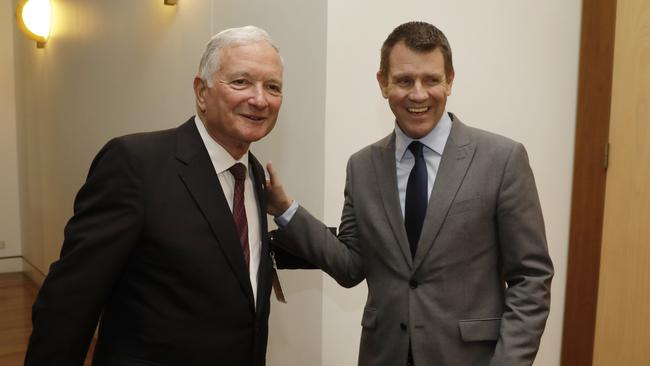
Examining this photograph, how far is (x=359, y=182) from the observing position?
5.74 feet

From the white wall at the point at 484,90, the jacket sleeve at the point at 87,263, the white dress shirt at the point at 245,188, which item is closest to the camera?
the jacket sleeve at the point at 87,263

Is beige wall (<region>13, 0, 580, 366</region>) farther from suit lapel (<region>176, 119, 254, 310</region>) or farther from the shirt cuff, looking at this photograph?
suit lapel (<region>176, 119, 254, 310</region>)

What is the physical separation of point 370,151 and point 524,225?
509mm

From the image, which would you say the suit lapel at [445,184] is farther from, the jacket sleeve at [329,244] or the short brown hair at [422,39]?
the jacket sleeve at [329,244]

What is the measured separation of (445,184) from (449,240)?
15cm

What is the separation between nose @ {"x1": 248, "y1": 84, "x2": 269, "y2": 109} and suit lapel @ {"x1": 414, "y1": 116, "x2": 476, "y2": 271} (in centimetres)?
51

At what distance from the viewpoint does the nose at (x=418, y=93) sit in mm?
1528

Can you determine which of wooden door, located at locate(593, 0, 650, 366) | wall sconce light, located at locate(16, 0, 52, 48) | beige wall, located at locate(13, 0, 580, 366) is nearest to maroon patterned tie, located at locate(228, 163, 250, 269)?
beige wall, located at locate(13, 0, 580, 366)

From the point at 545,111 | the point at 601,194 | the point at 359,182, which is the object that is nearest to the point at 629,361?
the point at 601,194

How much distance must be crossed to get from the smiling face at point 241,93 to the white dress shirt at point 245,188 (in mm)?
29

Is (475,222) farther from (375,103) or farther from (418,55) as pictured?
(375,103)

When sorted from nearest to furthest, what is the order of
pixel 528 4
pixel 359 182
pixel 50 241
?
pixel 359 182, pixel 528 4, pixel 50 241

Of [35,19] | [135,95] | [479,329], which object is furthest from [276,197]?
[35,19]

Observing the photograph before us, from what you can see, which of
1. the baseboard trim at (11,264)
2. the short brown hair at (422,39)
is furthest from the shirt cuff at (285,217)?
the baseboard trim at (11,264)
